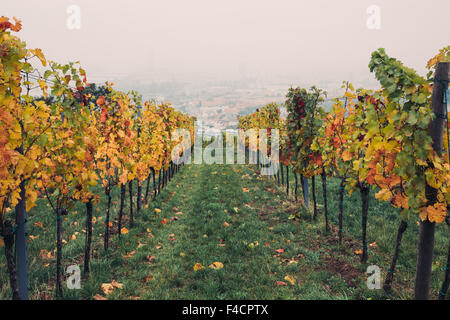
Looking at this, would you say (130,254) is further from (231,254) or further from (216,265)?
(231,254)

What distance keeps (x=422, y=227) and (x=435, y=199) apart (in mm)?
354

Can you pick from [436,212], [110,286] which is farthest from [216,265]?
[436,212]

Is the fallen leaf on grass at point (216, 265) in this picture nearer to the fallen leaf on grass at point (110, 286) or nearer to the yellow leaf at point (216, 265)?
the yellow leaf at point (216, 265)

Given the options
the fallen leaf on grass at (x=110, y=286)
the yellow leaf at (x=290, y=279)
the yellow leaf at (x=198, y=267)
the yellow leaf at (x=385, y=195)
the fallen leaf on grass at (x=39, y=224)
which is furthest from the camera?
the fallen leaf on grass at (x=39, y=224)

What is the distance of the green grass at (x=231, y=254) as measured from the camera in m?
3.82

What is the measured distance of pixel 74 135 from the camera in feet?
11.7

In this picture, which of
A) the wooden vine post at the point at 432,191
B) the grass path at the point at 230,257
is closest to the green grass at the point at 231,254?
the grass path at the point at 230,257

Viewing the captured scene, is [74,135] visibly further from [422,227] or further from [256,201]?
[256,201]

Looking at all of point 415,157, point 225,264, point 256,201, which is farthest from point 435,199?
point 256,201

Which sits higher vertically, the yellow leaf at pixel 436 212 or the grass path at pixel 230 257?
the yellow leaf at pixel 436 212

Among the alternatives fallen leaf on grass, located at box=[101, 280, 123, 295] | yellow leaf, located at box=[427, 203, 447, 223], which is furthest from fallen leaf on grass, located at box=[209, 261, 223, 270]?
yellow leaf, located at box=[427, 203, 447, 223]

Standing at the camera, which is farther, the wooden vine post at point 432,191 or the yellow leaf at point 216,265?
the yellow leaf at point 216,265

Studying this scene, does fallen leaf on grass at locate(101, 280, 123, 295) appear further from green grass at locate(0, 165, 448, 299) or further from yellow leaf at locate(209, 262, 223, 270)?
yellow leaf at locate(209, 262, 223, 270)

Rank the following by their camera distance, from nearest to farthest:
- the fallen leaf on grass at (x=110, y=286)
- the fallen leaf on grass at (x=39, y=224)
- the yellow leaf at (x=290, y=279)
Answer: the fallen leaf on grass at (x=110, y=286) < the yellow leaf at (x=290, y=279) < the fallen leaf on grass at (x=39, y=224)
